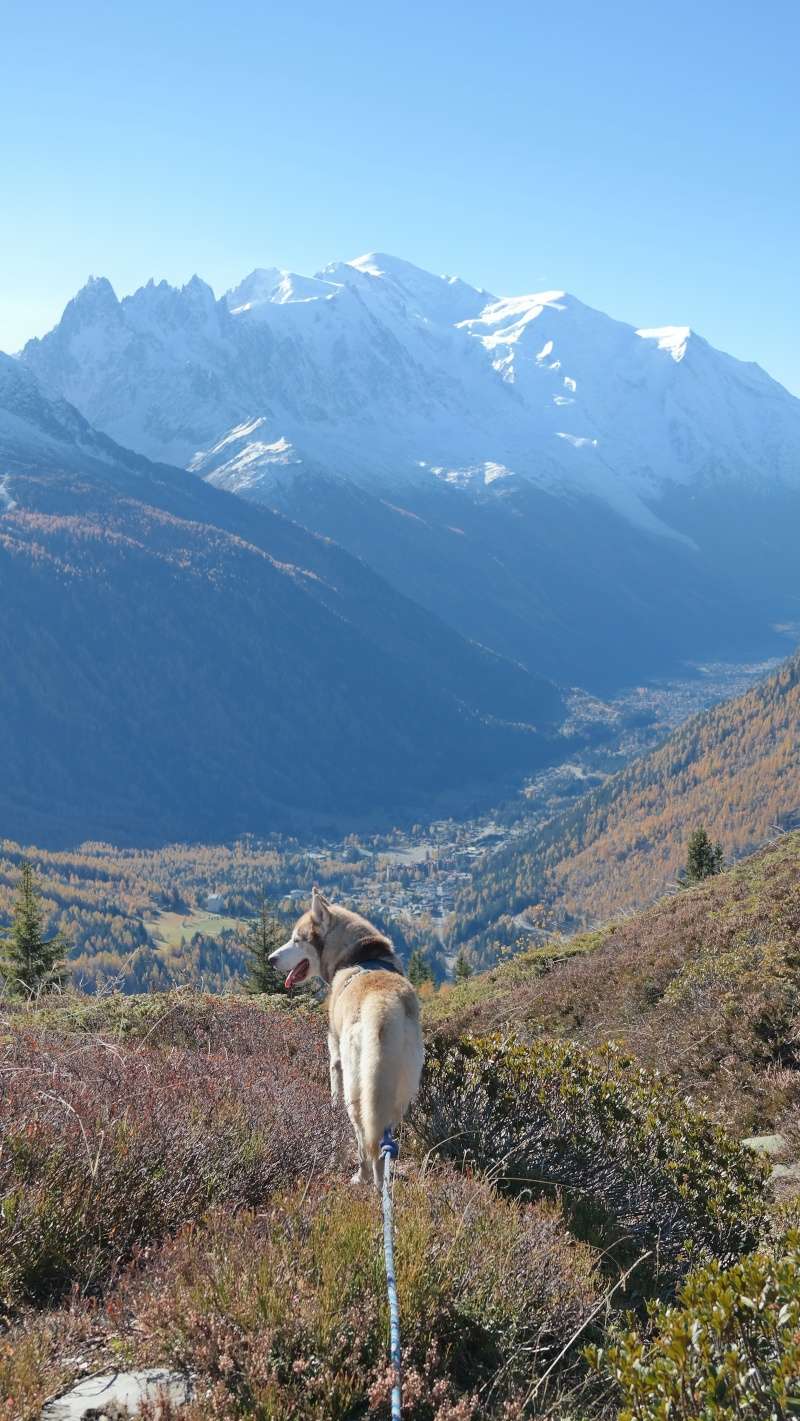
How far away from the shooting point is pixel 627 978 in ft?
53.4

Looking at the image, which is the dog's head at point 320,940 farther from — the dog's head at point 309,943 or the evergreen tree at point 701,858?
the evergreen tree at point 701,858

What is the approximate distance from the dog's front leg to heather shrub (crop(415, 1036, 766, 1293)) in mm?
838

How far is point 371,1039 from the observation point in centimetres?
677

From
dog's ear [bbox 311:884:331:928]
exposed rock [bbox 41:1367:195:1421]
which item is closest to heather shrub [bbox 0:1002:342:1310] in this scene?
exposed rock [bbox 41:1367:195:1421]

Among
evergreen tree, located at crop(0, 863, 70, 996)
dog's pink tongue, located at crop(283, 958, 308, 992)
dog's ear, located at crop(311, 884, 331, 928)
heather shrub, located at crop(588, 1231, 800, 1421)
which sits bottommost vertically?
evergreen tree, located at crop(0, 863, 70, 996)

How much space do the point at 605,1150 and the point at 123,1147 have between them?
3722mm

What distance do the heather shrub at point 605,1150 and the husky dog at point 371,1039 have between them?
0.71 m

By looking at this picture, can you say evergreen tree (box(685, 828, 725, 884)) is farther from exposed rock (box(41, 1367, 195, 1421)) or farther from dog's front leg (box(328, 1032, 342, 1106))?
exposed rock (box(41, 1367, 195, 1421))

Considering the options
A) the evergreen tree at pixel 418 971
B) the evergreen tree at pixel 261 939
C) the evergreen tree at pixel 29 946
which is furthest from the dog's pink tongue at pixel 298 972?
the evergreen tree at pixel 418 971

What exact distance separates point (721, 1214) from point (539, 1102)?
5.29ft

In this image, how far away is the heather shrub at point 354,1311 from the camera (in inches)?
167

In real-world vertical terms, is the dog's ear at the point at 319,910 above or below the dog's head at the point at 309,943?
above

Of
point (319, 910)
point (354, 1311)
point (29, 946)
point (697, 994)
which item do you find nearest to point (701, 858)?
point (29, 946)

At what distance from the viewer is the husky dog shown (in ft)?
21.7
